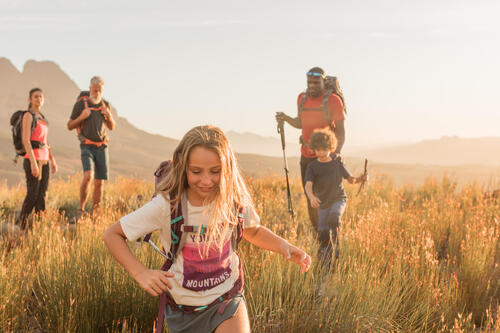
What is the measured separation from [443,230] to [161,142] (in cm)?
17812

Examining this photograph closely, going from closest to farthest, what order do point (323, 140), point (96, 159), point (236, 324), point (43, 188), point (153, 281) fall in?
1. point (153, 281)
2. point (236, 324)
3. point (323, 140)
4. point (43, 188)
5. point (96, 159)

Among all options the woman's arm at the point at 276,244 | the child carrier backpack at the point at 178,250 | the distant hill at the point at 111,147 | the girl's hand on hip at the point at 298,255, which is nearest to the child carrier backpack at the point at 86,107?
the child carrier backpack at the point at 178,250

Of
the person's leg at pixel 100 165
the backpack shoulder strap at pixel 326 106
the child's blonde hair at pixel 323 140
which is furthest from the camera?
the person's leg at pixel 100 165

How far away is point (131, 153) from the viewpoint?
464 ft

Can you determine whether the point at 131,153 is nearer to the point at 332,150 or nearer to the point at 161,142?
the point at 161,142

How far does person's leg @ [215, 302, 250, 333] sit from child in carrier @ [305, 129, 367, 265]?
7.98ft

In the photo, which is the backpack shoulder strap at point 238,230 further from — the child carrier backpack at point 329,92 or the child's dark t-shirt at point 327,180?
the child carrier backpack at point 329,92

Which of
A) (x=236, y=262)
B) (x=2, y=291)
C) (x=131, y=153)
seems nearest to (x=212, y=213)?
(x=236, y=262)

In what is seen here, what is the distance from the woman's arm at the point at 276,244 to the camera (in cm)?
191

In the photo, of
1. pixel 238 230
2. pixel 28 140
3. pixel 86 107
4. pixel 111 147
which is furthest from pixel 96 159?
pixel 111 147

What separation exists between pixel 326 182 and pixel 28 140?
3842 millimetres

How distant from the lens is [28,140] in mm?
5289

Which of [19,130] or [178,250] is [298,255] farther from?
[19,130]

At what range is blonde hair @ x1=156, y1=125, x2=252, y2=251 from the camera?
1.75m
